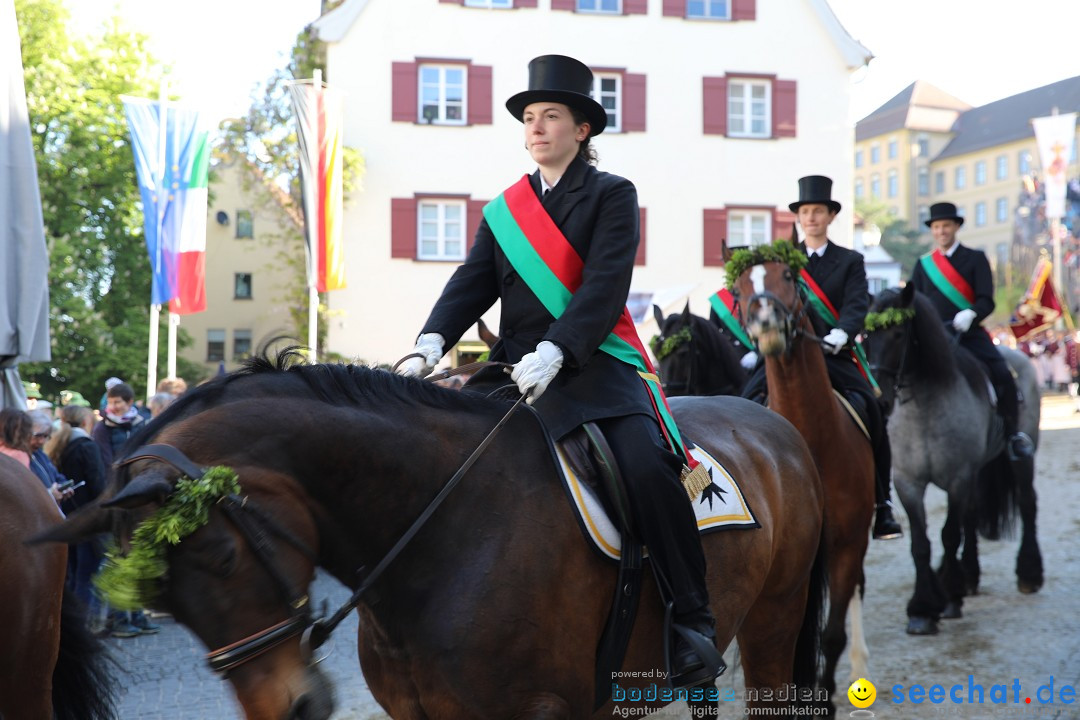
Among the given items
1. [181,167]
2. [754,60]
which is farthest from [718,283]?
[181,167]

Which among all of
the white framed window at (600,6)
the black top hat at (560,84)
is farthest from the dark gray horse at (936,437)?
the white framed window at (600,6)

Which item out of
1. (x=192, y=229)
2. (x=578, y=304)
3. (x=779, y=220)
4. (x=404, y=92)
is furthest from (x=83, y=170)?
(x=578, y=304)

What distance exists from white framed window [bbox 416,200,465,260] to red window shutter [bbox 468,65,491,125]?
2.02 meters

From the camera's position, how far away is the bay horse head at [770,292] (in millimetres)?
6031

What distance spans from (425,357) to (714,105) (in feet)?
80.9

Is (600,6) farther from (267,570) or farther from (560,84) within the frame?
(267,570)

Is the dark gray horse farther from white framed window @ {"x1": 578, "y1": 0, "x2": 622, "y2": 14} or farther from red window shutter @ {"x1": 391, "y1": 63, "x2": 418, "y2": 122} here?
white framed window @ {"x1": 578, "y1": 0, "x2": 622, "y2": 14}

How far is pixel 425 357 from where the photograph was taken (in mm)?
3596

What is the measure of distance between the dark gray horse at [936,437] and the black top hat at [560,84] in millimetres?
5249

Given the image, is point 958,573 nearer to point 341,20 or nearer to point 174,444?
point 174,444

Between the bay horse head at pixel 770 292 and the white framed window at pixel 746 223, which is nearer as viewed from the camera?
the bay horse head at pixel 770 292

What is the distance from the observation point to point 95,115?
27.9 m

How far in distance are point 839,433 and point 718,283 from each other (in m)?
20.8

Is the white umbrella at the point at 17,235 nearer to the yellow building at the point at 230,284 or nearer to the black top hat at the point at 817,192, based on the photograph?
the black top hat at the point at 817,192
